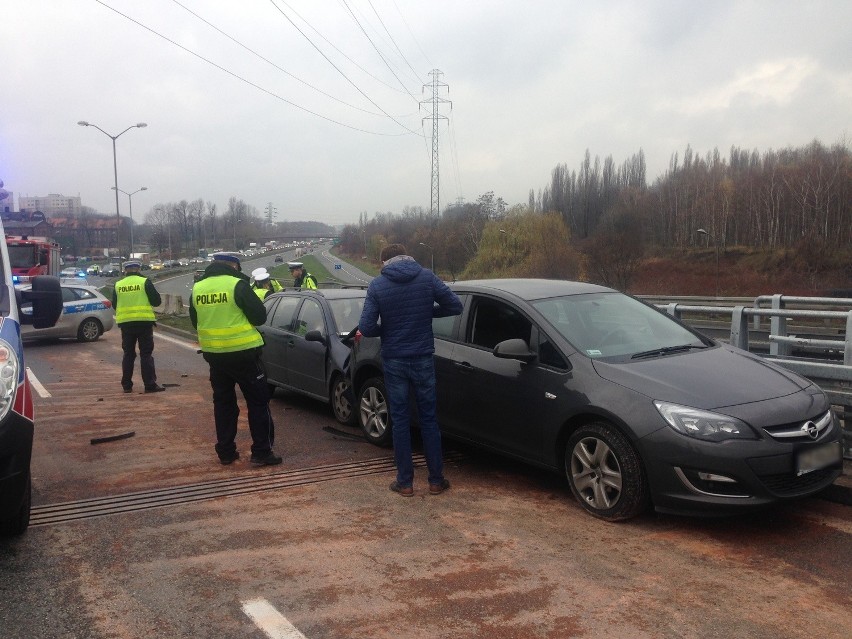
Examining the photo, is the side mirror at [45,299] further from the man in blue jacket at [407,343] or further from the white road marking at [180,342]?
the white road marking at [180,342]

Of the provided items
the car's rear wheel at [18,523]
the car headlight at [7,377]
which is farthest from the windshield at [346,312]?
the car headlight at [7,377]

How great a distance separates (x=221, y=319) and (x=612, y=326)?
321 cm

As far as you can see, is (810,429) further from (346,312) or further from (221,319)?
(346,312)

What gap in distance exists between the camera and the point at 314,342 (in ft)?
27.4

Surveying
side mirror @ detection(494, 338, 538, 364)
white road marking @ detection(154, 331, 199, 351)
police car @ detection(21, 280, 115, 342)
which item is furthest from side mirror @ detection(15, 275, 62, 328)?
police car @ detection(21, 280, 115, 342)

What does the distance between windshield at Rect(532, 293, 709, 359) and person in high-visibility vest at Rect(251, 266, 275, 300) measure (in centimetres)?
552

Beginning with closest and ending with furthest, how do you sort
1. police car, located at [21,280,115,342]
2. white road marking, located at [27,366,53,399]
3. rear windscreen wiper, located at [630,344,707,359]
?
rear windscreen wiper, located at [630,344,707,359]
white road marking, located at [27,366,53,399]
police car, located at [21,280,115,342]

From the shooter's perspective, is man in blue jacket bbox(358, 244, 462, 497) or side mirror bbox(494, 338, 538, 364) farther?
man in blue jacket bbox(358, 244, 462, 497)

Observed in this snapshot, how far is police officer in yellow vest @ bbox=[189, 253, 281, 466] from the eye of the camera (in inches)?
246

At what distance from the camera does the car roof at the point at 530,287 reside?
6.05 metres

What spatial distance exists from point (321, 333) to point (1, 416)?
14.4 ft

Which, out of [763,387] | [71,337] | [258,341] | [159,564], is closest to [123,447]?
[258,341]

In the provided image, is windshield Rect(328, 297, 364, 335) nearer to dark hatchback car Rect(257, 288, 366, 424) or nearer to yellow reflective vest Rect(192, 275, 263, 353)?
dark hatchback car Rect(257, 288, 366, 424)

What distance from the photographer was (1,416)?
159 inches
